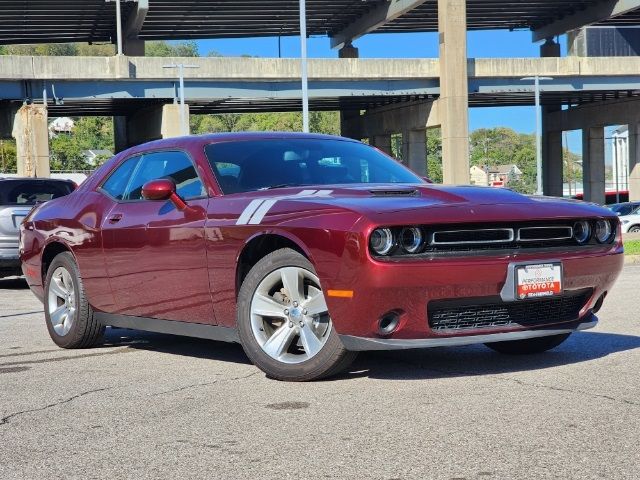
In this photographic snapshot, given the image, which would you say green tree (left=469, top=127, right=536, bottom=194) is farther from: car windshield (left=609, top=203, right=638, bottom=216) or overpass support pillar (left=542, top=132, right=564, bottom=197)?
car windshield (left=609, top=203, right=638, bottom=216)

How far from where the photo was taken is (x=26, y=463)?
4.41 metres

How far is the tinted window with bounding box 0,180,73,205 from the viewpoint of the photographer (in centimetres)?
1579

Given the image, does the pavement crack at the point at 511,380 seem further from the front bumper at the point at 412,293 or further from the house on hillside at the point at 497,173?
the house on hillside at the point at 497,173

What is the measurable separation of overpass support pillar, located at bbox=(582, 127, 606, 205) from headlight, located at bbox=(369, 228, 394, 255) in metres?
61.8

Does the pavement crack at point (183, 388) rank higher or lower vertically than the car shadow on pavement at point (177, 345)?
higher

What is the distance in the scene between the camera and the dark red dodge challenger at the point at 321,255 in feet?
18.7

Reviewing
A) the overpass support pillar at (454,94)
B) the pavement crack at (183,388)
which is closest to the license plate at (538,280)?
the pavement crack at (183,388)

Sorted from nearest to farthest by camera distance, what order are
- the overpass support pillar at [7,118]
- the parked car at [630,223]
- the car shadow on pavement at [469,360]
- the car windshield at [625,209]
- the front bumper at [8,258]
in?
1. the car shadow on pavement at [469,360]
2. the front bumper at [8,258]
3. the parked car at [630,223]
4. the car windshield at [625,209]
5. the overpass support pillar at [7,118]

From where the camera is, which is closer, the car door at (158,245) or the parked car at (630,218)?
the car door at (158,245)

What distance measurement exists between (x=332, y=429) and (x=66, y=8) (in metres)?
57.7

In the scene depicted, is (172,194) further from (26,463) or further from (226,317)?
(26,463)

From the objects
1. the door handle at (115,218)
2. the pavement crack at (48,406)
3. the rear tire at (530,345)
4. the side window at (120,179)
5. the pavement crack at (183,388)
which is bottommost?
the pavement crack at (48,406)

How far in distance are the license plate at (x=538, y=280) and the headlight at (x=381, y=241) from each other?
29.6 inches

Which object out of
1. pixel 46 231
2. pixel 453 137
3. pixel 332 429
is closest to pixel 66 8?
pixel 453 137
